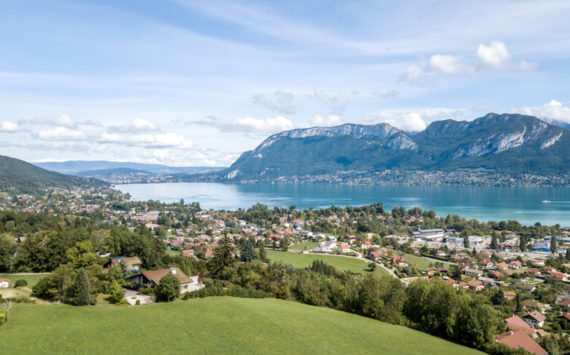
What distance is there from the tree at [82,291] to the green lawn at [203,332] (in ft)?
1.86

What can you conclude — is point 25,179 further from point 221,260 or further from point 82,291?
A: point 82,291

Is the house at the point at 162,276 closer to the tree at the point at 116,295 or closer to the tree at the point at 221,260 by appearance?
the tree at the point at 116,295

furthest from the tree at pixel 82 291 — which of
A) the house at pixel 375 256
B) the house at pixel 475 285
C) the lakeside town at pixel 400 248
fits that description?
the house at pixel 375 256

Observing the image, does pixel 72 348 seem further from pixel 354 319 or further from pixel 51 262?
pixel 51 262

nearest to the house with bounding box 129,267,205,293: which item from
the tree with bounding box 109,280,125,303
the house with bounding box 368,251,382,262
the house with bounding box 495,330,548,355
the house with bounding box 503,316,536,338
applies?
the tree with bounding box 109,280,125,303

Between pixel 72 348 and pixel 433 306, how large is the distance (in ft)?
52.6

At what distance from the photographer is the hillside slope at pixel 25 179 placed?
11243cm

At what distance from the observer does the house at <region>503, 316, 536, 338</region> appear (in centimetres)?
2250

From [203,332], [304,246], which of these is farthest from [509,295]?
[203,332]

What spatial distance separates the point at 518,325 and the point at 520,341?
444 centimetres

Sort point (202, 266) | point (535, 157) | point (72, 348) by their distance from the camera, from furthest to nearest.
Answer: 1. point (535, 157)
2. point (202, 266)
3. point (72, 348)

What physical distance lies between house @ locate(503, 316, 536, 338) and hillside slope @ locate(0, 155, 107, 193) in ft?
400

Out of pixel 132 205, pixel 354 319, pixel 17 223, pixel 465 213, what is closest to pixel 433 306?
pixel 354 319

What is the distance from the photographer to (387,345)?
14.8m
